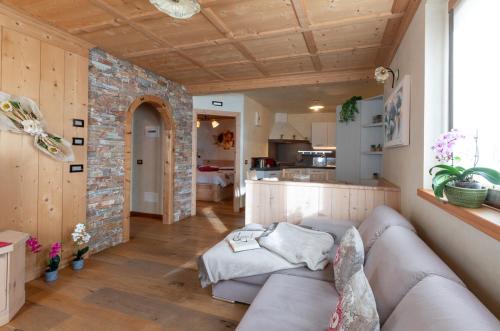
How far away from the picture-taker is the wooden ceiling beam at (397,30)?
2098mm

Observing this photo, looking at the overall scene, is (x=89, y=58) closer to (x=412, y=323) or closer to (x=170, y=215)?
(x=170, y=215)

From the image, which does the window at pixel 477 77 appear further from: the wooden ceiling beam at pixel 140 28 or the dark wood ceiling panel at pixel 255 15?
the wooden ceiling beam at pixel 140 28

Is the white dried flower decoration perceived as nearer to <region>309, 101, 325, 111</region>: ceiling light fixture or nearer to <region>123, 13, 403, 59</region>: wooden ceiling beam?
<region>123, 13, 403, 59</region>: wooden ceiling beam

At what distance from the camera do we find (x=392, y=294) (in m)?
1.10

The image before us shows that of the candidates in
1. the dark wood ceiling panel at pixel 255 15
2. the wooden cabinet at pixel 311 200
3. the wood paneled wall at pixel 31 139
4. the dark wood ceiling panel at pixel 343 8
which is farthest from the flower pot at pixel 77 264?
the dark wood ceiling panel at pixel 343 8

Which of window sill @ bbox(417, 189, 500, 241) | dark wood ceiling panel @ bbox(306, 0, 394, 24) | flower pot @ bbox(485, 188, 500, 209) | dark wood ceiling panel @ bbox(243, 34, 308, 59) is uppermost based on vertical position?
dark wood ceiling panel @ bbox(243, 34, 308, 59)

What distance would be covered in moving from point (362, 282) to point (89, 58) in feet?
11.7

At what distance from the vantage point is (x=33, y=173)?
254 centimetres

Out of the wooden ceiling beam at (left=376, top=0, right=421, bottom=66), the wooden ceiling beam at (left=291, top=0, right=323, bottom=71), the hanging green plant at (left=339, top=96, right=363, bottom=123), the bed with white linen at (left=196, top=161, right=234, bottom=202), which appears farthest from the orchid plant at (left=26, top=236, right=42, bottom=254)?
the bed with white linen at (left=196, top=161, right=234, bottom=202)

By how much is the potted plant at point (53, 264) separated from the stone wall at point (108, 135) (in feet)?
1.93

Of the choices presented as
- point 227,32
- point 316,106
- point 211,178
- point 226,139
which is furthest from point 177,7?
point 226,139

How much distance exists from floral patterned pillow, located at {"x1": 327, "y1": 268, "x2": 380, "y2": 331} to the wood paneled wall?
9.47ft

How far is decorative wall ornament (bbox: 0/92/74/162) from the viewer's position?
227 centimetres

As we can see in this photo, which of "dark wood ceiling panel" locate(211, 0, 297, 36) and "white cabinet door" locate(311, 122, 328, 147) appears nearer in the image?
"dark wood ceiling panel" locate(211, 0, 297, 36)
